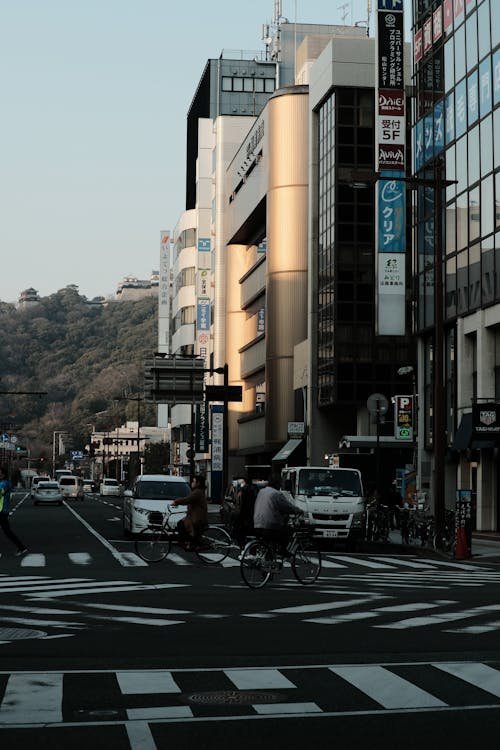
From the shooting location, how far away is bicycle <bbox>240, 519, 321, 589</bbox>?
19.0 meters

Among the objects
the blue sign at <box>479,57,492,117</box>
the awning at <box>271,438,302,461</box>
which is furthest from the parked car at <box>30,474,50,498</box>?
the blue sign at <box>479,57,492,117</box>

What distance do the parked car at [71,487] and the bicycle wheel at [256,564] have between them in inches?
3238

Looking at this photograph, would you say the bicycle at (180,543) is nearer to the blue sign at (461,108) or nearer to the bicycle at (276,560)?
the bicycle at (276,560)

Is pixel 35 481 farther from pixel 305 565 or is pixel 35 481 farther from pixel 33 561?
pixel 305 565

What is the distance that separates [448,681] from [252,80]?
117 meters

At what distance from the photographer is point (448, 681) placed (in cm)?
947

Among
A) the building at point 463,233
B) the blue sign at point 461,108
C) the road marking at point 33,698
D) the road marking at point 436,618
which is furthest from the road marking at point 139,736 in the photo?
the blue sign at point 461,108

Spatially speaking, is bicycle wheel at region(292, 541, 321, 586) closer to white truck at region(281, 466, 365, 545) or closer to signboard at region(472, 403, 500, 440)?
white truck at region(281, 466, 365, 545)

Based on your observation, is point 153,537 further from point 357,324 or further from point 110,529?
point 357,324

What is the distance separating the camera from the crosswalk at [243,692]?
321 inches

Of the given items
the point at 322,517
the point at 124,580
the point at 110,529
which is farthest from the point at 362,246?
the point at 124,580

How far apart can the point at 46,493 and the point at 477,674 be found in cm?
7309

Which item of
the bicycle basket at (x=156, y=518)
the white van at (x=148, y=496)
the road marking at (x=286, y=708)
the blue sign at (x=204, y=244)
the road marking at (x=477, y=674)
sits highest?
the blue sign at (x=204, y=244)

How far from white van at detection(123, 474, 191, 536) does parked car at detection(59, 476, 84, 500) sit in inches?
2607
